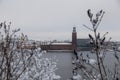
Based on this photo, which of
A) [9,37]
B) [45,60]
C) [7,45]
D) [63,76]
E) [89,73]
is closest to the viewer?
[89,73]

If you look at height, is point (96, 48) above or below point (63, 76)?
above

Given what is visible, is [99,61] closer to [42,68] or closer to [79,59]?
[79,59]

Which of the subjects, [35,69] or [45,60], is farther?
[45,60]

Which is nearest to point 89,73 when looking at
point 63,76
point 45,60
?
point 45,60

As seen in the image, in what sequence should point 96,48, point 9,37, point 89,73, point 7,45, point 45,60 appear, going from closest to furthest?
point 96,48, point 89,73, point 7,45, point 9,37, point 45,60

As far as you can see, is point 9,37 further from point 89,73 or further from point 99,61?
point 99,61

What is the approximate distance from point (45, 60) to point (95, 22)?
14.6 metres

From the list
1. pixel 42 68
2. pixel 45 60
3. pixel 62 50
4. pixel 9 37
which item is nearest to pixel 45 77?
pixel 42 68

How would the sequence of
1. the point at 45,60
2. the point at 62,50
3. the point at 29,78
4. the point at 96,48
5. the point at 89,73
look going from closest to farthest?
the point at 96,48
the point at 89,73
the point at 29,78
the point at 45,60
the point at 62,50

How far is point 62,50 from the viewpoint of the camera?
55.4m

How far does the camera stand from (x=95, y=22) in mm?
3248

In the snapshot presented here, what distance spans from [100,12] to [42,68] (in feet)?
40.3

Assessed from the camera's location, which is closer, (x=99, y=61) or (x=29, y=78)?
(x=99, y=61)

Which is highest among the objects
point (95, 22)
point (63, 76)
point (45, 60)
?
point (95, 22)
